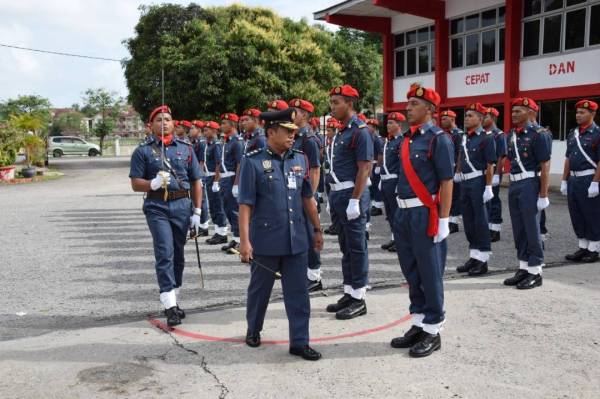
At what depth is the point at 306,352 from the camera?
14.4 feet

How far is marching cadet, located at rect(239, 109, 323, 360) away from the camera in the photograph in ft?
14.3

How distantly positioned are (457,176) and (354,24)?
53.6 ft

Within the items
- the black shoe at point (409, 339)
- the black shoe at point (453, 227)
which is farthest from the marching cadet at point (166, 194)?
the black shoe at point (453, 227)

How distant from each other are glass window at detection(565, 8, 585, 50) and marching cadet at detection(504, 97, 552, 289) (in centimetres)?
1226

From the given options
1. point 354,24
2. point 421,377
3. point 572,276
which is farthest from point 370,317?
point 354,24

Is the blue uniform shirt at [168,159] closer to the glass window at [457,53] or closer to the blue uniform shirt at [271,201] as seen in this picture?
the blue uniform shirt at [271,201]

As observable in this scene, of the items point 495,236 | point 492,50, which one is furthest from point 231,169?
point 492,50

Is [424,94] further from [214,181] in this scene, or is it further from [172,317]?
[214,181]

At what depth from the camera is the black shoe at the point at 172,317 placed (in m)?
5.19

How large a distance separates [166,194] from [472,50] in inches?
713

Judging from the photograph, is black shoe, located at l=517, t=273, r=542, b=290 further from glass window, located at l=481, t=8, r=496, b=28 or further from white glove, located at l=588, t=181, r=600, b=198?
glass window, located at l=481, t=8, r=496, b=28

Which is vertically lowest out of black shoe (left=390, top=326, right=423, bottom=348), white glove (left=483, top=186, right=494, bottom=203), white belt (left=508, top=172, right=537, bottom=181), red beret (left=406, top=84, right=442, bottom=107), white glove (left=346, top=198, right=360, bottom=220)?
black shoe (left=390, top=326, right=423, bottom=348)

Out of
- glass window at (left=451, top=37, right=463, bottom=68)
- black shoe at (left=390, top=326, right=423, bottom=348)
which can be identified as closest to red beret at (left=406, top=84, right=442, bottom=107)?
black shoe at (left=390, top=326, right=423, bottom=348)

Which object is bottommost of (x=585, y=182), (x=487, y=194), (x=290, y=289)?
(x=290, y=289)
